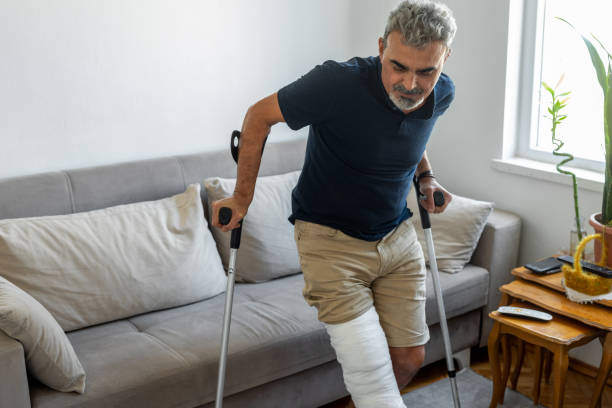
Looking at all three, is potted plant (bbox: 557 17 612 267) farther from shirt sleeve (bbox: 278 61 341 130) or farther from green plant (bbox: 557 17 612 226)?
shirt sleeve (bbox: 278 61 341 130)

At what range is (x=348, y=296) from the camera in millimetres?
1855

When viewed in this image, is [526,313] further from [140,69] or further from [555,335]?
[140,69]

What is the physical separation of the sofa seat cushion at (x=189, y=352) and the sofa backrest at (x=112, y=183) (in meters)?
0.51

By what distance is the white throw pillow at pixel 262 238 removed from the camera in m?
2.72

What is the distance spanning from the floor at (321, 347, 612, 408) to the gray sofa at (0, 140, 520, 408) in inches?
4.3

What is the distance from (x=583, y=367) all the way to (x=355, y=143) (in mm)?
1676

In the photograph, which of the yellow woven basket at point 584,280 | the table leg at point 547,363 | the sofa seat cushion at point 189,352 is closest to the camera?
the sofa seat cushion at point 189,352

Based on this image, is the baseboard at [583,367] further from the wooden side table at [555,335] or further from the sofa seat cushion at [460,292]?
the wooden side table at [555,335]

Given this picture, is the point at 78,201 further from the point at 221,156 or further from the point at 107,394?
the point at 107,394

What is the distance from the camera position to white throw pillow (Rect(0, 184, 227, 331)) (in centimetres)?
226

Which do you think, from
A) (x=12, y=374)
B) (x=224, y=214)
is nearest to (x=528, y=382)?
(x=224, y=214)

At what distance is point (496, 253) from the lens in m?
2.82

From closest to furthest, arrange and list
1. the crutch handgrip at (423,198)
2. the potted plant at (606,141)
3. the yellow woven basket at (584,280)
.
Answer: the crutch handgrip at (423,198), the yellow woven basket at (584,280), the potted plant at (606,141)

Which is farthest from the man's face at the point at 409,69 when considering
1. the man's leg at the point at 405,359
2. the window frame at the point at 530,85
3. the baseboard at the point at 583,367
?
the baseboard at the point at 583,367
